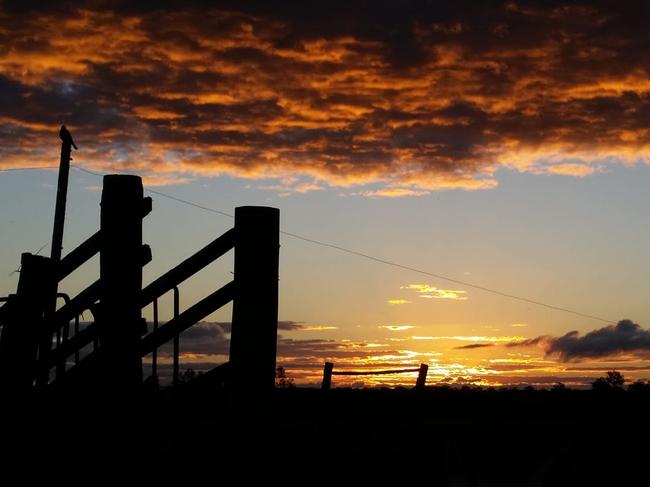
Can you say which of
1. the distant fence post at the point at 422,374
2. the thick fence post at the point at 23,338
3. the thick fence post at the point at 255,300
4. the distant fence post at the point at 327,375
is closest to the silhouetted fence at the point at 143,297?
the thick fence post at the point at 255,300

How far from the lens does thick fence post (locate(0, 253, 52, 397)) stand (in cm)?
794

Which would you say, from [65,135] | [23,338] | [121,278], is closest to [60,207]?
[65,135]

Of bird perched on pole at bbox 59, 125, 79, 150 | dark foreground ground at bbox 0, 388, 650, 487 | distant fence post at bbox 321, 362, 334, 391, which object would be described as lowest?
dark foreground ground at bbox 0, 388, 650, 487

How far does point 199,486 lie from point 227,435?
425 mm

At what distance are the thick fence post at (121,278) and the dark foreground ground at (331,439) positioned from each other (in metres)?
0.33

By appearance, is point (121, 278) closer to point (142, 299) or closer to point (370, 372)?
point (142, 299)

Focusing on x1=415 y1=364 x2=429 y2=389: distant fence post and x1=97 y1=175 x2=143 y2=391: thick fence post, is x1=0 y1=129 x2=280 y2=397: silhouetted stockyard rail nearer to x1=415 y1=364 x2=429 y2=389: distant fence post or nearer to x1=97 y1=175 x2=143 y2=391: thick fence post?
x1=97 y1=175 x2=143 y2=391: thick fence post

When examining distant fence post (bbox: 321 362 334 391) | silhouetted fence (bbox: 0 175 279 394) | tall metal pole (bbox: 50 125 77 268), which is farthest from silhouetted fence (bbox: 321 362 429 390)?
silhouetted fence (bbox: 0 175 279 394)

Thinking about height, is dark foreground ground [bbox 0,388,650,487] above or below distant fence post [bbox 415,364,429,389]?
below

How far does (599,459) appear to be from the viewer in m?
13.6

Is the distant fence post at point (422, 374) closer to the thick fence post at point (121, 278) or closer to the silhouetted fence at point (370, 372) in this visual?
the silhouetted fence at point (370, 372)

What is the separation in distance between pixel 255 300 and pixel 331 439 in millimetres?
4844

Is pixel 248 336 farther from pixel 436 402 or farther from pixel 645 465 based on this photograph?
pixel 436 402

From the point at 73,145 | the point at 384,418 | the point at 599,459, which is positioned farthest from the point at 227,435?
the point at 73,145
